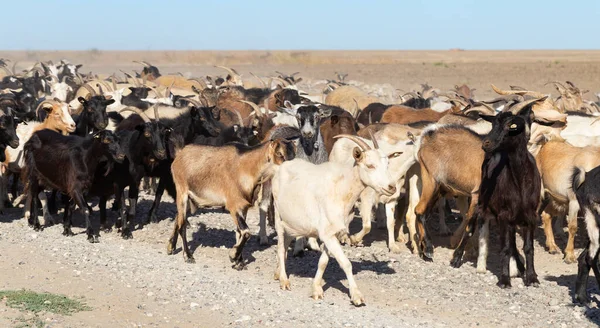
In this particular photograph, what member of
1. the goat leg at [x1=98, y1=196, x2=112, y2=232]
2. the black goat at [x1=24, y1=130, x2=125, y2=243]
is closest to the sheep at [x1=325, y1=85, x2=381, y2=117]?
the goat leg at [x1=98, y1=196, x2=112, y2=232]

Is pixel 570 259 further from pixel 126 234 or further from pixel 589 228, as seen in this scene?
pixel 126 234

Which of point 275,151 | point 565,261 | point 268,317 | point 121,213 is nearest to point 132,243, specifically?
point 121,213

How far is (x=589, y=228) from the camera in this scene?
899cm

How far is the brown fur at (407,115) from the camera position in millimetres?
16297

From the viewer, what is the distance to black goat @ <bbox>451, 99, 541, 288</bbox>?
9.83 metres

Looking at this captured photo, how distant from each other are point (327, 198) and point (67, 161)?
15.0 feet

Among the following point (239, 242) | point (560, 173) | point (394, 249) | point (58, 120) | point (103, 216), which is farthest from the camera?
point (58, 120)

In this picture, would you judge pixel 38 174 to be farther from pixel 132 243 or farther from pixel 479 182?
pixel 479 182

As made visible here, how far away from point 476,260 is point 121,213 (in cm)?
453

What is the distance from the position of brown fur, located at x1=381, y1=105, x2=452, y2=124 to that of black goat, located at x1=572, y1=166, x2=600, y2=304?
7001 mm

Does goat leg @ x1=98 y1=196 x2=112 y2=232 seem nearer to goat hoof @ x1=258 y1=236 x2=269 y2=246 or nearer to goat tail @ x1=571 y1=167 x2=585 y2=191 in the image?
goat hoof @ x1=258 y1=236 x2=269 y2=246

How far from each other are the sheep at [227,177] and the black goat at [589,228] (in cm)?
312

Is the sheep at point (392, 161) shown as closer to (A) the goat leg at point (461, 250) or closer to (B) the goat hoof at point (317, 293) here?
(A) the goat leg at point (461, 250)

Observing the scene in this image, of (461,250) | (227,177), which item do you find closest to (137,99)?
(227,177)
